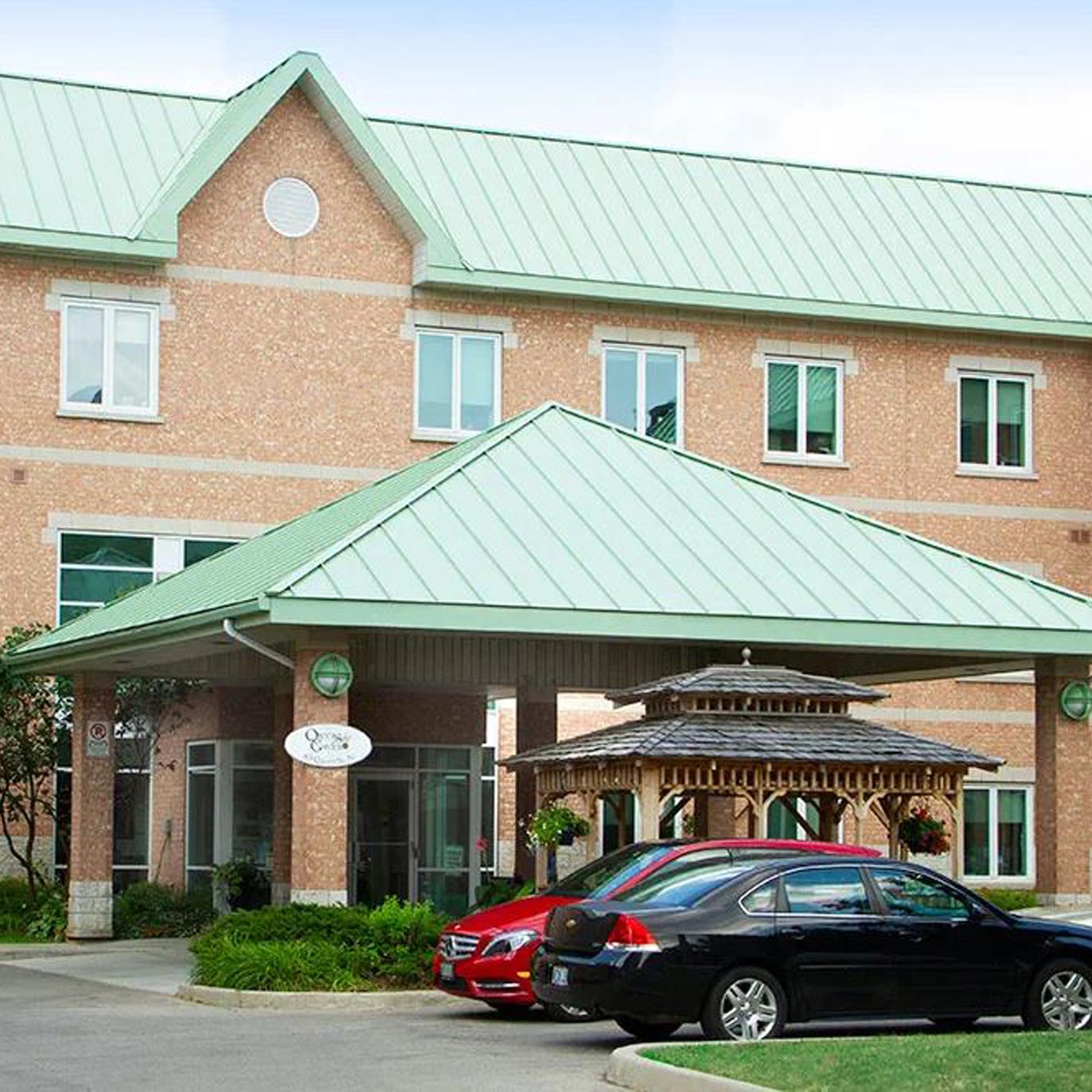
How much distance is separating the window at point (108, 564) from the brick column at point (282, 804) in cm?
313

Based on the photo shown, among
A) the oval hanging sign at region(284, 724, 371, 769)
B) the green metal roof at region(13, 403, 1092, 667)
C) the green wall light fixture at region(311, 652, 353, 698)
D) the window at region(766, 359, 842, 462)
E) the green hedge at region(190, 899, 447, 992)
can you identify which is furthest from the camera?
the window at region(766, 359, 842, 462)

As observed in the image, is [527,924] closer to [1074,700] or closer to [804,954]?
[804,954]

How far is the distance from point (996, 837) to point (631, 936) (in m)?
24.9

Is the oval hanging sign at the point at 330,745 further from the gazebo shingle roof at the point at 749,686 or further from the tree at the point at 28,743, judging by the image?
the tree at the point at 28,743

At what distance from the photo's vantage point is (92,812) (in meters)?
30.6

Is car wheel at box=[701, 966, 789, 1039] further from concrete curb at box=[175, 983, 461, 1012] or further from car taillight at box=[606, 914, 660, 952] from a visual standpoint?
concrete curb at box=[175, 983, 461, 1012]

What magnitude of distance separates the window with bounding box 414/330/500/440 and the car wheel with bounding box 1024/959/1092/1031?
66.1 ft

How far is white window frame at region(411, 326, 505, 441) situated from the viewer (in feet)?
122

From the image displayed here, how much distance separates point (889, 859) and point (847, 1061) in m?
4.02

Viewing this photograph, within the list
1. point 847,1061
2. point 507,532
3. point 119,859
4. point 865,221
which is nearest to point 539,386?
point 865,221

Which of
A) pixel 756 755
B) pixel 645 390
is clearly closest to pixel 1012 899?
pixel 645 390

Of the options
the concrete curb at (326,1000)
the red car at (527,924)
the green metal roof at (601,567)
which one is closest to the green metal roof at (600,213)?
the green metal roof at (601,567)

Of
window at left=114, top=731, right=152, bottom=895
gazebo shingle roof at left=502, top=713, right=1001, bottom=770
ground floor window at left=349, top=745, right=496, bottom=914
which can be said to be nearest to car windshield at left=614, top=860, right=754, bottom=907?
gazebo shingle roof at left=502, top=713, right=1001, bottom=770

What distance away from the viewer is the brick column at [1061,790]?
2695 centimetres
